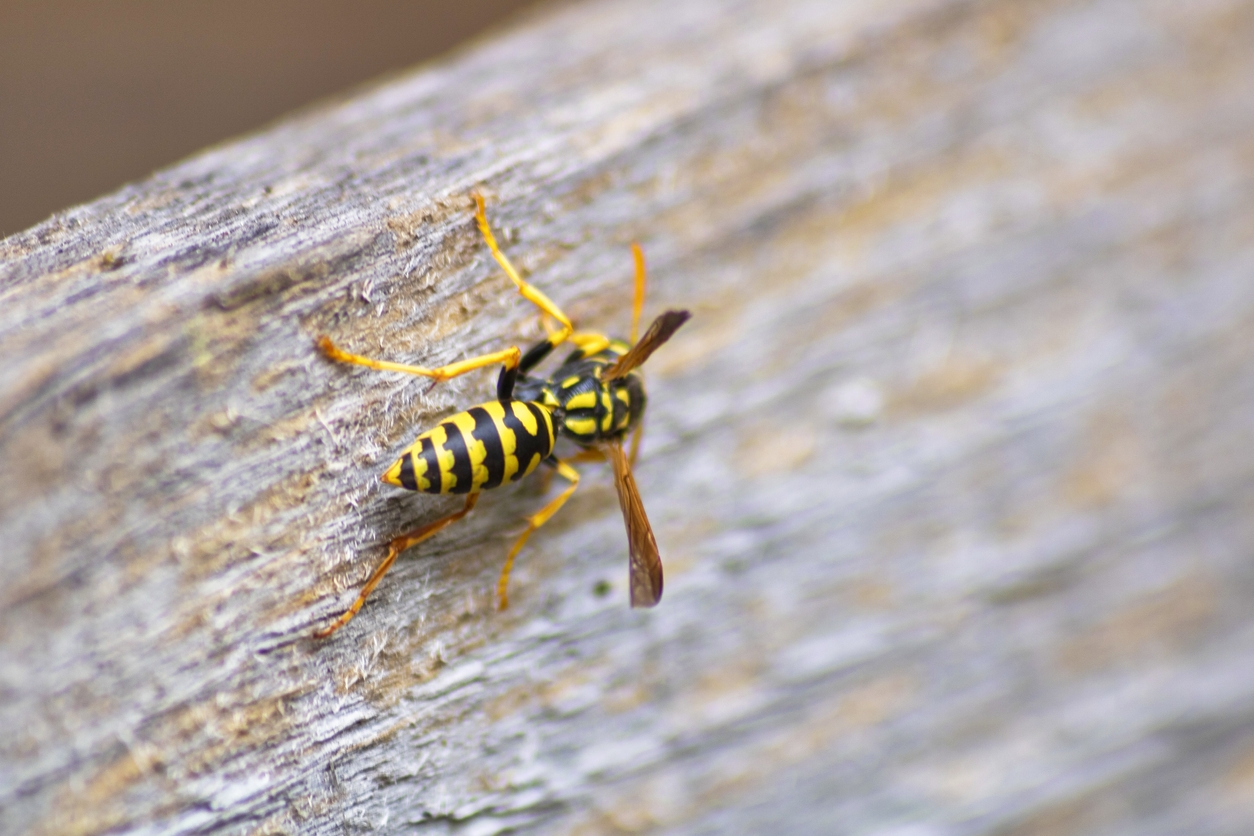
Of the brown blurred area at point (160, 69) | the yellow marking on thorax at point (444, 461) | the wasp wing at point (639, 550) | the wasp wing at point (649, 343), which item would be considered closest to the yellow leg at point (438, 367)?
the yellow marking on thorax at point (444, 461)

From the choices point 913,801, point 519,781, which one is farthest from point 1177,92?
point 519,781

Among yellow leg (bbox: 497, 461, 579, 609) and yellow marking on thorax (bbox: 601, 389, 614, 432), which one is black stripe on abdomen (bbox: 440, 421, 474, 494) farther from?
yellow marking on thorax (bbox: 601, 389, 614, 432)

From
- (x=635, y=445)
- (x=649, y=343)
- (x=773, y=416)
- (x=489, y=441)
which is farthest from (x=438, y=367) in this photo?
(x=773, y=416)

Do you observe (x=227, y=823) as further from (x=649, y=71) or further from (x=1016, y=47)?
(x=1016, y=47)

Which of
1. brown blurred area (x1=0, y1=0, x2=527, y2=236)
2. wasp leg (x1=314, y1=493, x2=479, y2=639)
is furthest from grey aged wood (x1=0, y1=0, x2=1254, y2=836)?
brown blurred area (x1=0, y1=0, x2=527, y2=236)

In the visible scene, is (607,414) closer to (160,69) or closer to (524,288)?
(524,288)

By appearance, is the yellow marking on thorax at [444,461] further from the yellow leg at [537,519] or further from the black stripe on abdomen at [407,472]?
the yellow leg at [537,519]
